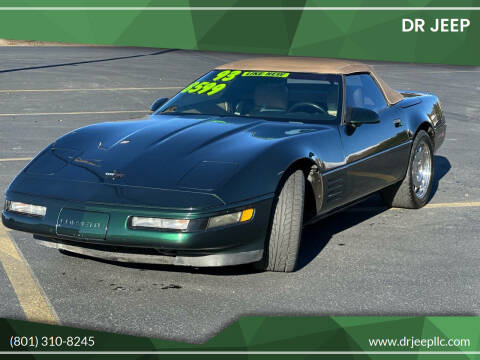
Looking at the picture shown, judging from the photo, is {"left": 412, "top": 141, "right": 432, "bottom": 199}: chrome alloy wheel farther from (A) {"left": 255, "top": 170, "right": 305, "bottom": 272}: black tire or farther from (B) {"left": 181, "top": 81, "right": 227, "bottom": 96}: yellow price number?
(A) {"left": 255, "top": 170, "right": 305, "bottom": 272}: black tire

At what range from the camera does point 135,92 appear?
1875cm

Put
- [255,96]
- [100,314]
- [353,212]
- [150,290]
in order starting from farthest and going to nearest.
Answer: [353,212], [255,96], [150,290], [100,314]

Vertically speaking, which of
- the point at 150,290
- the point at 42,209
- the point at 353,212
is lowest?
the point at 353,212

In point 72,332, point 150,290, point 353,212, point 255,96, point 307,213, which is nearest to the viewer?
point 72,332

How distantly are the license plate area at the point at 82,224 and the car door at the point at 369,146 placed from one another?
5.99 ft

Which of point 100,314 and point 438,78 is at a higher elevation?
point 100,314

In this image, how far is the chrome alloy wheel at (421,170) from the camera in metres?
8.09

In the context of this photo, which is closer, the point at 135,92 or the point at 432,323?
the point at 432,323

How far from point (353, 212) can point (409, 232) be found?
84 cm

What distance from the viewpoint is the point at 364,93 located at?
24.8 feet

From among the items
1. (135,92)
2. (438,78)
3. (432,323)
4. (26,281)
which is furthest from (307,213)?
(438,78)

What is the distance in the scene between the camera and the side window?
7250mm

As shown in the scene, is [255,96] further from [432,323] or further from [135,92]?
[135,92]

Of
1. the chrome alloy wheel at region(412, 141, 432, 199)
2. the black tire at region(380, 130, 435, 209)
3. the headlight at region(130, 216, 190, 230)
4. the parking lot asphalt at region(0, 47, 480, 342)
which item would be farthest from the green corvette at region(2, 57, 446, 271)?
the chrome alloy wheel at region(412, 141, 432, 199)
